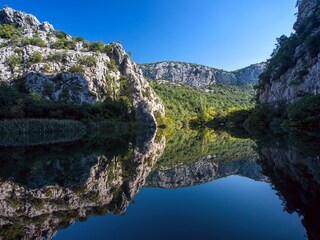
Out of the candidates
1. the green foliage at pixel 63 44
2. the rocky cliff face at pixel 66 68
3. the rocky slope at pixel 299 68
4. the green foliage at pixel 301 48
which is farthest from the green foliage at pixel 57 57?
the green foliage at pixel 301 48

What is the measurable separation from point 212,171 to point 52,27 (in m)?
112

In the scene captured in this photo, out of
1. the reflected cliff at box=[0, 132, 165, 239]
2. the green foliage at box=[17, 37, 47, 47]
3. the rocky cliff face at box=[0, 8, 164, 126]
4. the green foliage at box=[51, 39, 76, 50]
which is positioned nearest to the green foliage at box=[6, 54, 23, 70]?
the rocky cliff face at box=[0, 8, 164, 126]

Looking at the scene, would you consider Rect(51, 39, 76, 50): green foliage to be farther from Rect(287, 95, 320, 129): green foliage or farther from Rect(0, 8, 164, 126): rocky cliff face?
Rect(287, 95, 320, 129): green foliage

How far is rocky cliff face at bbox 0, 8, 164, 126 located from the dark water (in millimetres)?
64681

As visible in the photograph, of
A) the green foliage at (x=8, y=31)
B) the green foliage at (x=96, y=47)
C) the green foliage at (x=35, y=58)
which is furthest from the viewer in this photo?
the green foliage at (x=96, y=47)

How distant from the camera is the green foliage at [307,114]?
3319 cm

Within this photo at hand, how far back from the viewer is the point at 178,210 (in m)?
7.55

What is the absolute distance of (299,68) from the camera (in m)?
49.2

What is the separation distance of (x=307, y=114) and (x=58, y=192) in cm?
3367

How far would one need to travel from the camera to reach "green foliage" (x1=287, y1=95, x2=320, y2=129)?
33188 mm

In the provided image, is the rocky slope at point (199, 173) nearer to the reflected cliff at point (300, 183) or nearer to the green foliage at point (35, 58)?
the reflected cliff at point (300, 183)

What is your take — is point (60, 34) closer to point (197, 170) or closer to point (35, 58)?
point (35, 58)

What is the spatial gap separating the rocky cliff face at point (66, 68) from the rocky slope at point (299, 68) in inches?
1580

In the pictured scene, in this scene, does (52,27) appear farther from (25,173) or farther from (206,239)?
(206,239)
